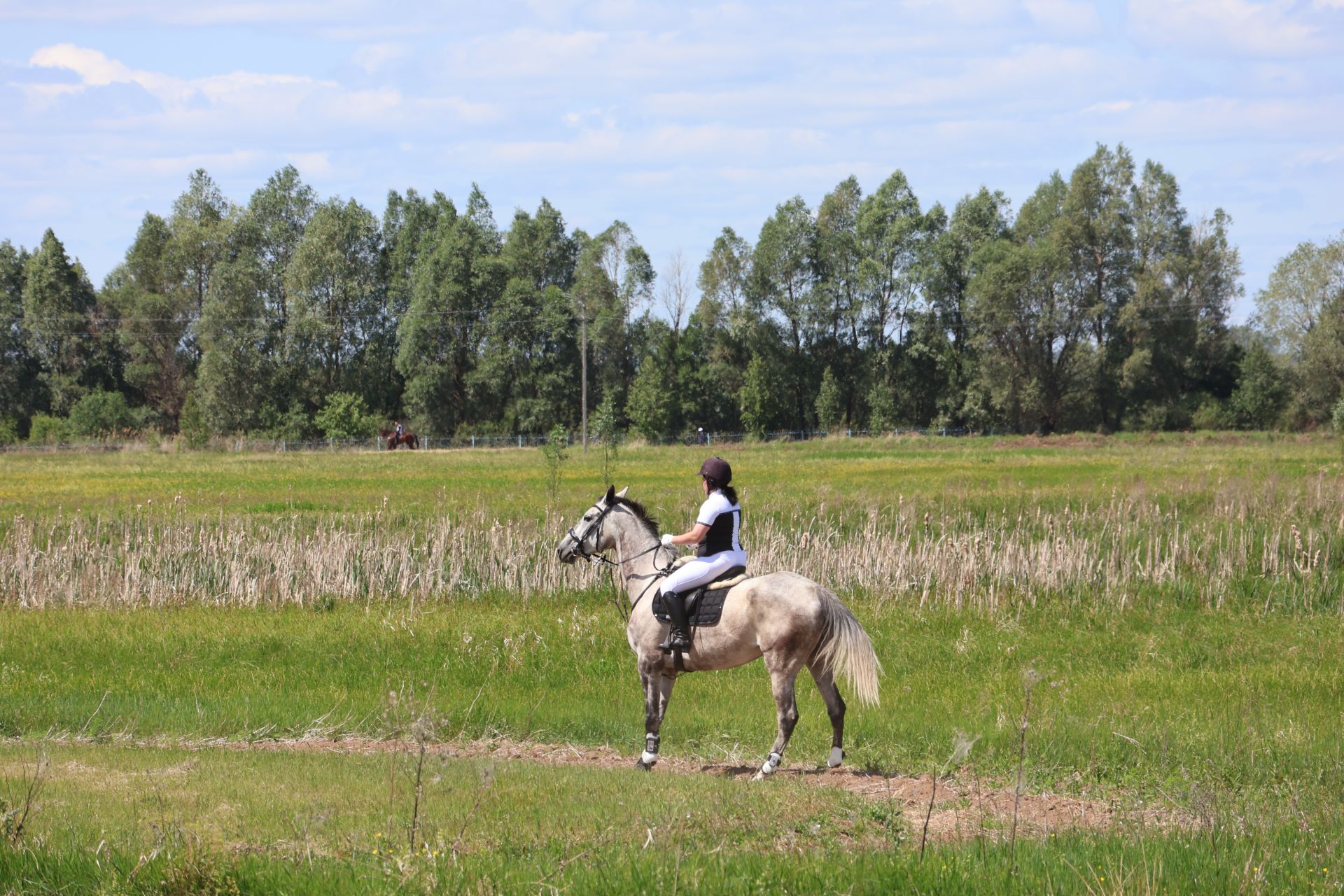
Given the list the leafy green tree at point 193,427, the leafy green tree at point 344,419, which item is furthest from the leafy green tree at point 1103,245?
the leafy green tree at point 193,427

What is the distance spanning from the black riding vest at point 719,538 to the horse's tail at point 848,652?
1007 mm

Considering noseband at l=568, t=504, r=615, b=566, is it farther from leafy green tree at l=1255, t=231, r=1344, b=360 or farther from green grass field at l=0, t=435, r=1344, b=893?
leafy green tree at l=1255, t=231, r=1344, b=360

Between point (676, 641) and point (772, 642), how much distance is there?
94cm

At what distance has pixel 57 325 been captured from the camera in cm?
8525

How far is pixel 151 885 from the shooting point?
705 cm

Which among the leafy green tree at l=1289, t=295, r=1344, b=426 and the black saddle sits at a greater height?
the leafy green tree at l=1289, t=295, r=1344, b=426

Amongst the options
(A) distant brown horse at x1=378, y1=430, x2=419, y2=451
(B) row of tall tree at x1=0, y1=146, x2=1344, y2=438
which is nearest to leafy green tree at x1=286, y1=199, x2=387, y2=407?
(B) row of tall tree at x1=0, y1=146, x2=1344, y2=438

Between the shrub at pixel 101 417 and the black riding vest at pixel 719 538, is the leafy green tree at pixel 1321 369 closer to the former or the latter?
the shrub at pixel 101 417

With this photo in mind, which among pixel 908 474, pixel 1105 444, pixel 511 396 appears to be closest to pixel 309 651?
pixel 908 474

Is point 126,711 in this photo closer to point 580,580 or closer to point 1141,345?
point 580,580

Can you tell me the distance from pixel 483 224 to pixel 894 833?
88.1 meters

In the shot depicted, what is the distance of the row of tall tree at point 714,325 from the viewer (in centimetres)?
8175

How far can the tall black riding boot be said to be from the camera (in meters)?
11.2

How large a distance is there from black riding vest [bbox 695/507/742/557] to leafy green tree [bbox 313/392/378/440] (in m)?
73.3
